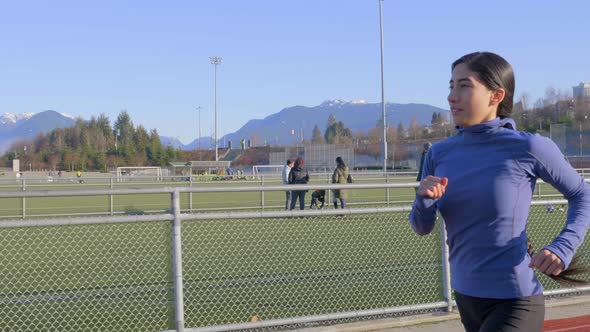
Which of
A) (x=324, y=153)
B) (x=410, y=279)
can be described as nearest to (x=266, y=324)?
(x=410, y=279)

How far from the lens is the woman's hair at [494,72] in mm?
2885

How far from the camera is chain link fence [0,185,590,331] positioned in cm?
663

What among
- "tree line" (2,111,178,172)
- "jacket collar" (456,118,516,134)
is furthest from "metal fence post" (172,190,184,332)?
"tree line" (2,111,178,172)

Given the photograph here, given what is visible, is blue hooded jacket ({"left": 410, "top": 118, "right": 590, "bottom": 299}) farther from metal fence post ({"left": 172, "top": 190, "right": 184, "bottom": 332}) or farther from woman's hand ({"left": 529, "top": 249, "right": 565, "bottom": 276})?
metal fence post ({"left": 172, "top": 190, "right": 184, "bottom": 332})

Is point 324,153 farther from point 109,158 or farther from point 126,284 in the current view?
point 126,284

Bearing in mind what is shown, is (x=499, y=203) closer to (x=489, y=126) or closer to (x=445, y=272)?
(x=489, y=126)

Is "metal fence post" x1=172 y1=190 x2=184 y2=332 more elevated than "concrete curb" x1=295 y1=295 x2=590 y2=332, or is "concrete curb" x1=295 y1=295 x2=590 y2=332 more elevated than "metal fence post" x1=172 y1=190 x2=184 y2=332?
"metal fence post" x1=172 y1=190 x2=184 y2=332

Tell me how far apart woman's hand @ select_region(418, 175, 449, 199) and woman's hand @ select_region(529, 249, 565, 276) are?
0.43 metres

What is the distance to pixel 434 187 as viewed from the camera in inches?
107

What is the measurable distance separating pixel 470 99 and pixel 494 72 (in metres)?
0.14

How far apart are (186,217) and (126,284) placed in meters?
3.29

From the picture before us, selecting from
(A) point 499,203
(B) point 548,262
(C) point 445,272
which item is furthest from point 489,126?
(C) point 445,272

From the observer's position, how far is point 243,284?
343 inches

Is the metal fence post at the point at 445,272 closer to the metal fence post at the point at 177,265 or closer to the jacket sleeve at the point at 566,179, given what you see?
the metal fence post at the point at 177,265
